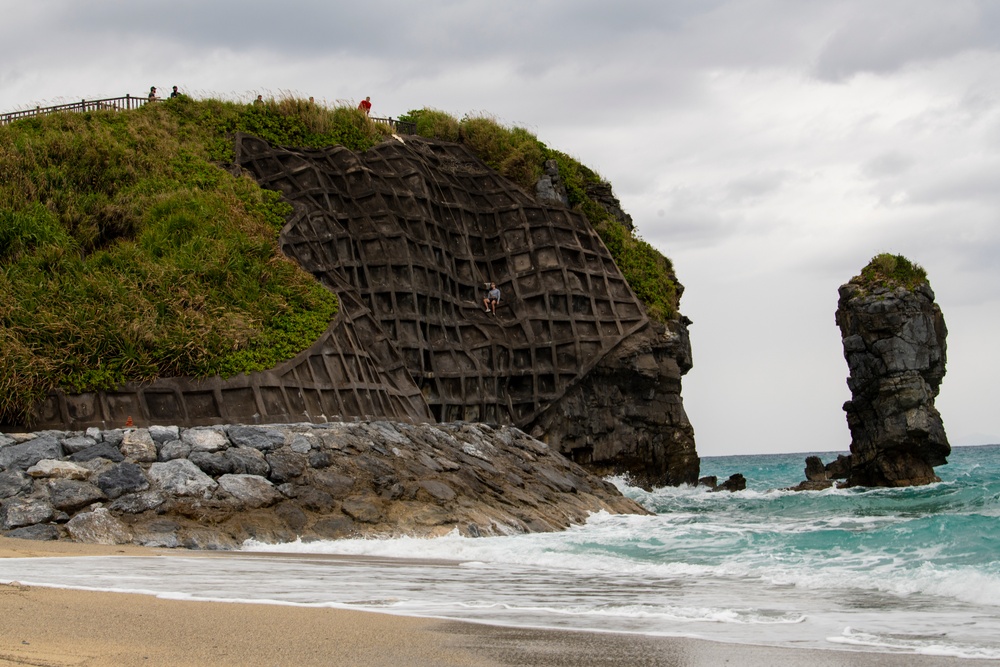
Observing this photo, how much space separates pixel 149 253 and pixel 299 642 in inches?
672

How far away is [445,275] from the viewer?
3177 cm

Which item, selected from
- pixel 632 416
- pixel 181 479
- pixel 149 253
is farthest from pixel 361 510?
pixel 632 416

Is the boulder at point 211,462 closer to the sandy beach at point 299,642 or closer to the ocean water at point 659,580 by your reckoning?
the ocean water at point 659,580

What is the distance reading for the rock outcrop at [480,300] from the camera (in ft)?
95.2

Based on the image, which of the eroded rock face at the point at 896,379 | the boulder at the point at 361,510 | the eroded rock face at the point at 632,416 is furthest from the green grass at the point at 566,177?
the boulder at the point at 361,510

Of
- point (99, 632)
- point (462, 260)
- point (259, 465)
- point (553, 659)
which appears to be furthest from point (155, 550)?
point (462, 260)

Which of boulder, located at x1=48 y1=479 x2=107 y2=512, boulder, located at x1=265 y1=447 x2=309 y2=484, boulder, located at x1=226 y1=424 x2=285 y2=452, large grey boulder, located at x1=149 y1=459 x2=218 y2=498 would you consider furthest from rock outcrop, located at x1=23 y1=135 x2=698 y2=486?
boulder, located at x1=48 y1=479 x2=107 y2=512

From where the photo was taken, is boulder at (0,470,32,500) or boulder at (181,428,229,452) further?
boulder at (181,428,229,452)

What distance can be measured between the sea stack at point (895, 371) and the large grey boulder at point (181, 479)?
27.9m

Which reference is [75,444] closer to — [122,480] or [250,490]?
[122,480]

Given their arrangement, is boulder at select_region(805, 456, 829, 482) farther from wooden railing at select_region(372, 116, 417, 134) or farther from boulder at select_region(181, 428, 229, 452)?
boulder at select_region(181, 428, 229, 452)

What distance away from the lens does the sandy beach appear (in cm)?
607

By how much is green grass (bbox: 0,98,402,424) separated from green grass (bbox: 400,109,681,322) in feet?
20.9

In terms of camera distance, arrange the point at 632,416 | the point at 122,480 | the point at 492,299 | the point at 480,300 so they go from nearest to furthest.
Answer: the point at 122,480
the point at 492,299
the point at 480,300
the point at 632,416
